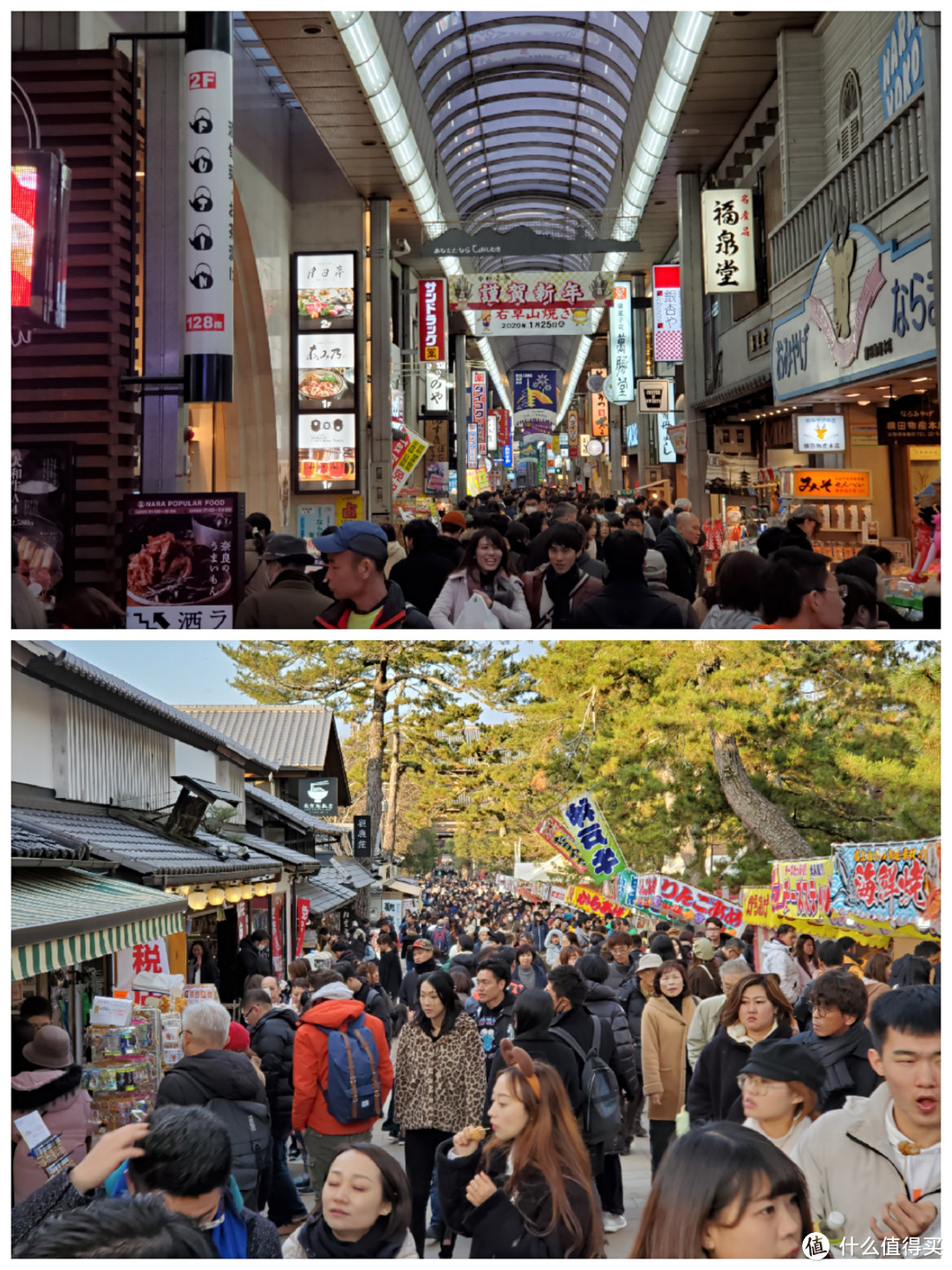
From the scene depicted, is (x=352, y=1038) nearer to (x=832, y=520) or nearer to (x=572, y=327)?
(x=832, y=520)

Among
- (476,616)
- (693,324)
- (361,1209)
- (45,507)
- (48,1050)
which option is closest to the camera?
(361,1209)

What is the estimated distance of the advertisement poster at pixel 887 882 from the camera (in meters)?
4.01

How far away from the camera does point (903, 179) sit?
444 inches

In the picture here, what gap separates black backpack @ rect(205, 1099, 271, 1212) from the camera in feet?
13.8

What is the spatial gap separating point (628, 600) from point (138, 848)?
2.53m

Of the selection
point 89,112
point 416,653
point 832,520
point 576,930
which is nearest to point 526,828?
point 416,653

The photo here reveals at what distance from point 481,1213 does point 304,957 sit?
2.47 meters

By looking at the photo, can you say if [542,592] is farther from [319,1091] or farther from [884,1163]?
[884,1163]

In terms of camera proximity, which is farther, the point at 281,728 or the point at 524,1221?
the point at 281,728

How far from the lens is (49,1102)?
14.3 feet

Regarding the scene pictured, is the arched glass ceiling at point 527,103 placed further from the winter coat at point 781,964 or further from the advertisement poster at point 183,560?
the winter coat at point 781,964

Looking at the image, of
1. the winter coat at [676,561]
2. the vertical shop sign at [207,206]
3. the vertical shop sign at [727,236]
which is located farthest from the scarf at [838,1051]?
the vertical shop sign at [727,236]

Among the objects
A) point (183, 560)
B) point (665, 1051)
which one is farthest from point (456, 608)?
point (665, 1051)

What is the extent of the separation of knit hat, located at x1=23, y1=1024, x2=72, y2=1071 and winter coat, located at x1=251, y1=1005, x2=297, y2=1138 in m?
0.73
